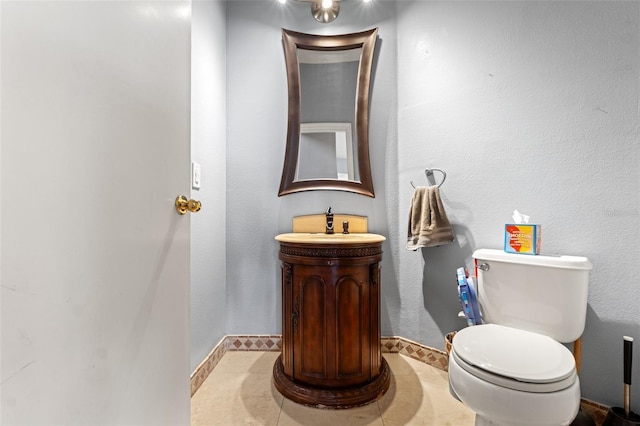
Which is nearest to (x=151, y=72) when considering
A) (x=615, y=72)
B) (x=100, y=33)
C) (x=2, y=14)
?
(x=100, y=33)

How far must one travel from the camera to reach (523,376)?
88 cm

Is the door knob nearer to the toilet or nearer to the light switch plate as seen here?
the light switch plate

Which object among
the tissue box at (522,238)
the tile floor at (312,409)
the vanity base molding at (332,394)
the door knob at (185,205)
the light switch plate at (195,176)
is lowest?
the tile floor at (312,409)

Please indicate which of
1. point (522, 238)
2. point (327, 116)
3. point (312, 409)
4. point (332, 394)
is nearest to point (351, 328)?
point (332, 394)

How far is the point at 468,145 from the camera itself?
5.28 ft

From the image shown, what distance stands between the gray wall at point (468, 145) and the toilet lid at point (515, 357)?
1.52 feet

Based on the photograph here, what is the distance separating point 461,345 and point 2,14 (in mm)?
1400

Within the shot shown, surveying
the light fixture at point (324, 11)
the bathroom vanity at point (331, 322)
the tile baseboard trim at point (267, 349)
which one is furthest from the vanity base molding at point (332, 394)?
the light fixture at point (324, 11)

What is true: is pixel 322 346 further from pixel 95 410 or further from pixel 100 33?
pixel 100 33

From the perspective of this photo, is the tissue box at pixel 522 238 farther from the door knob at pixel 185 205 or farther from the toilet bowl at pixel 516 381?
the door knob at pixel 185 205

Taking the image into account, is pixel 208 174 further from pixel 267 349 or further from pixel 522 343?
pixel 522 343

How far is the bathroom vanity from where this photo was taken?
1.35 metres

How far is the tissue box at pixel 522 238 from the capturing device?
132 cm

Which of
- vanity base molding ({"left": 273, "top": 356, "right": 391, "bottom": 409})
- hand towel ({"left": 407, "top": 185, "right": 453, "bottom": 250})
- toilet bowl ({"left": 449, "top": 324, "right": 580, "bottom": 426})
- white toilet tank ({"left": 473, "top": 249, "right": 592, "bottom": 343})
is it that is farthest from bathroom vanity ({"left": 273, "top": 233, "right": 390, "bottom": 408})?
white toilet tank ({"left": 473, "top": 249, "right": 592, "bottom": 343})
